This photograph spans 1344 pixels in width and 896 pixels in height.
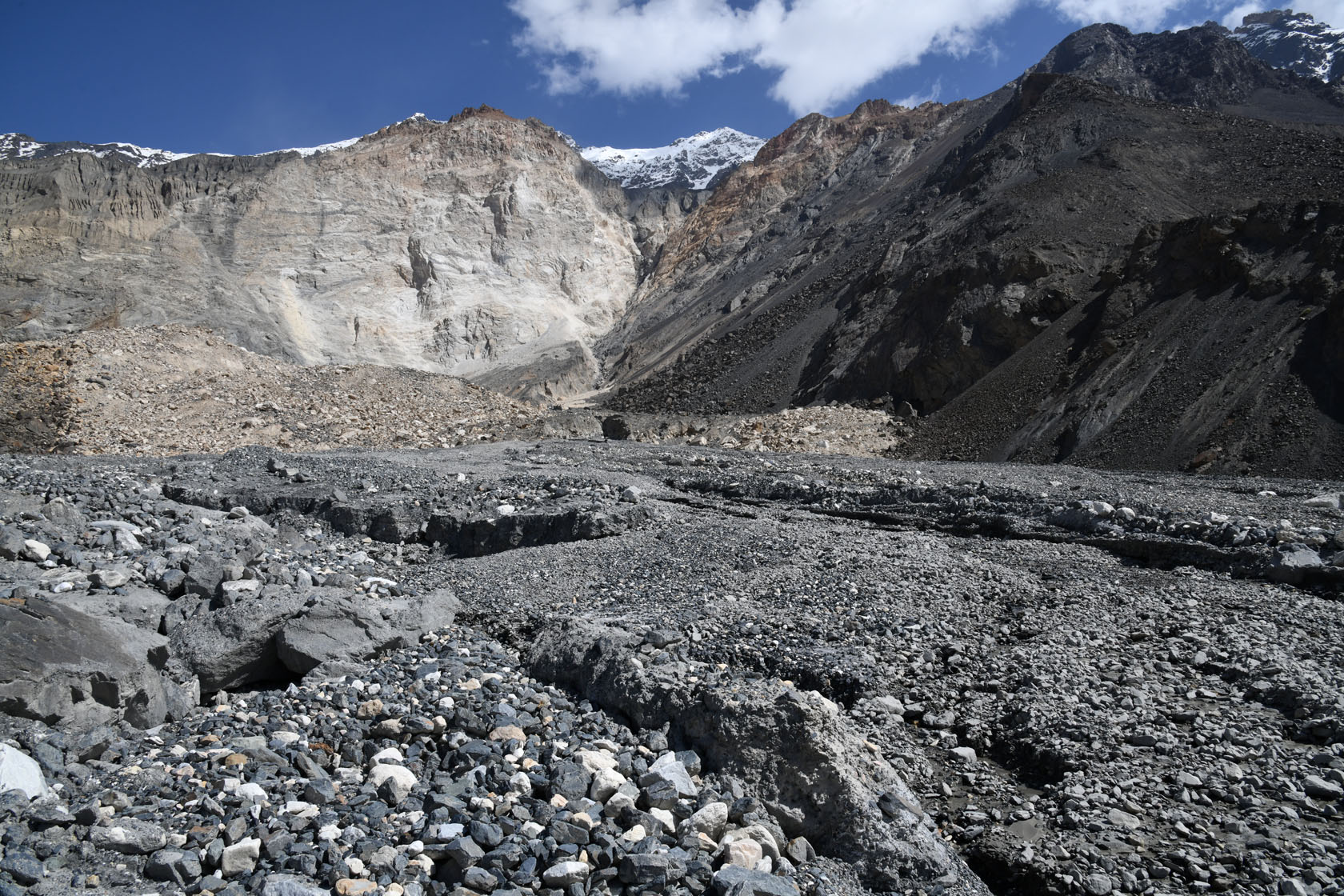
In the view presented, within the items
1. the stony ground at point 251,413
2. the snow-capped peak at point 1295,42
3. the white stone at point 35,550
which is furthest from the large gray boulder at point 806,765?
the snow-capped peak at point 1295,42

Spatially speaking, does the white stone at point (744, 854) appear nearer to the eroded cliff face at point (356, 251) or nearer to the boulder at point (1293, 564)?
the boulder at point (1293, 564)

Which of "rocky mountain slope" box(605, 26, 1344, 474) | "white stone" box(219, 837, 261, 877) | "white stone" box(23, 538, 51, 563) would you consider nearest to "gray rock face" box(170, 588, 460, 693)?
"white stone" box(23, 538, 51, 563)

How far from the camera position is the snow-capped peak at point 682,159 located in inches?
3939

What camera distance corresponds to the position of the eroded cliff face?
1522 inches

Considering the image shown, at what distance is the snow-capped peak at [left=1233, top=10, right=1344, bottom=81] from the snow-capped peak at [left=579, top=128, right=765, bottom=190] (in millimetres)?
48830

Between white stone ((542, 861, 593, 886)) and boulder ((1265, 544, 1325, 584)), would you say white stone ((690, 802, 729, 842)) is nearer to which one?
white stone ((542, 861, 593, 886))

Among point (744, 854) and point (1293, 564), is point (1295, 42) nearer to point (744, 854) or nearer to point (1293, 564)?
point (1293, 564)

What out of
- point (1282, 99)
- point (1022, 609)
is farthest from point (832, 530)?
point (1282, 99)

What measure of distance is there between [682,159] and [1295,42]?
63654mm

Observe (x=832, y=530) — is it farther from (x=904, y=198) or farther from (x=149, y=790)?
(x=904, y=198)

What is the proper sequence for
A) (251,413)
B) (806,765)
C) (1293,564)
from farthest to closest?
(251,413) < (1293,564) < (806,765)

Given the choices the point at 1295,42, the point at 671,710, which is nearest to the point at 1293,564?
the point at 671,710

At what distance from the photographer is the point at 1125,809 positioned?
4.30 m

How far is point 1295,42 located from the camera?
69.8 meters
